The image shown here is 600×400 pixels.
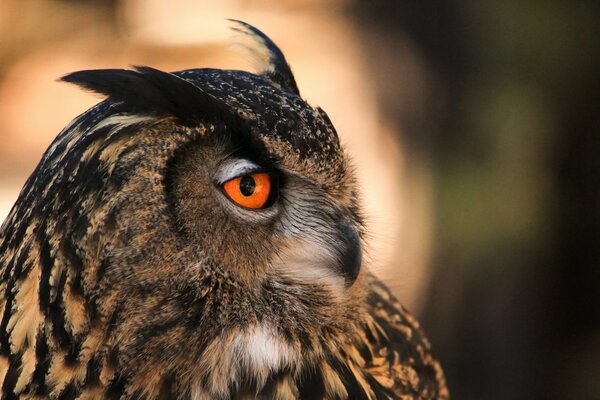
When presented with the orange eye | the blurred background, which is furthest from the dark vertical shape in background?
the orange eye

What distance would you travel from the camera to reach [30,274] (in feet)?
4.58

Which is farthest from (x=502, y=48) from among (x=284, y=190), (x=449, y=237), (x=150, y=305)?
(x=150, y=305)

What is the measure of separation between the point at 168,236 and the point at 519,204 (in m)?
3.42

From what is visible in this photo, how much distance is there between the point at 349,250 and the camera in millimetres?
1611

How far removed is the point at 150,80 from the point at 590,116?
354cm

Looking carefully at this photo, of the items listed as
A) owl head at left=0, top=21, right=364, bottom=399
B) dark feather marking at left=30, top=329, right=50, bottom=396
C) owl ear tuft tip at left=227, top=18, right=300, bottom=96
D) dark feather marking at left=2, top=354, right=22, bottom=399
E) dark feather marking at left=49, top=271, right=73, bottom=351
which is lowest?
dark feather marking at left=2, top=354, right=22, bottom=399

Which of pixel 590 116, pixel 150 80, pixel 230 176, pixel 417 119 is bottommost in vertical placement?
pixel 230 176

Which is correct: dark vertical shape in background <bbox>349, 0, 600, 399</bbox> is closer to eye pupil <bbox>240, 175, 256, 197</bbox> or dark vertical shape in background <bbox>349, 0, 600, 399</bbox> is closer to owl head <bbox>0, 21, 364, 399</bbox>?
owl head <bbox>0, 21, 364, 399</bbox>

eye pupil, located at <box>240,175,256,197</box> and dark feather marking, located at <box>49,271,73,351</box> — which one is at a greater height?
eye pupil, located at <box>240,175,256,197</box>

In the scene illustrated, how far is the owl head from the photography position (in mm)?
1341

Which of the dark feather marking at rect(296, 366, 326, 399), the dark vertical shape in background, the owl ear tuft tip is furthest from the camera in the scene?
the dark vertical shape in background

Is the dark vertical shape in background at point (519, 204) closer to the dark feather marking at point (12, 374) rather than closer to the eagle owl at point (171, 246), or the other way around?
the eagle owl at point (171, 246)

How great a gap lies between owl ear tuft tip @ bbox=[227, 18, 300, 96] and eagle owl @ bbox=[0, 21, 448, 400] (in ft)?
0.69

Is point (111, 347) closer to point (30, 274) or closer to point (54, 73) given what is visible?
point (30, 274)
